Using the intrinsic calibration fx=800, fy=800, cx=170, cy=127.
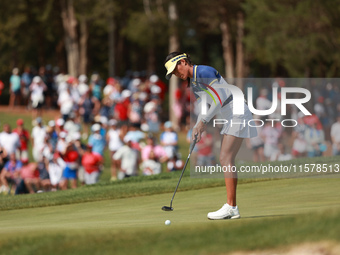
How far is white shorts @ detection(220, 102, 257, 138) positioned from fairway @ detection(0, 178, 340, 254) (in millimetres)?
906

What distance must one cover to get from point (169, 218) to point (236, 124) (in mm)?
1342

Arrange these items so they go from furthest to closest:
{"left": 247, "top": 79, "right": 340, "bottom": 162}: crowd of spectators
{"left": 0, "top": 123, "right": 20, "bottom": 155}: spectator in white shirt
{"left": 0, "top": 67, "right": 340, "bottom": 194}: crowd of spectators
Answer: {"left": 0, "top": 123, "right": 20, "bottom": 155}: spectator in white shirt → {"left": 247, "top": 79, "right": 340, "bottom": 162}: crowd of spectators → {"left": 0, "top": 67, "right": 340, "bottom": 194}: crowd of spectators

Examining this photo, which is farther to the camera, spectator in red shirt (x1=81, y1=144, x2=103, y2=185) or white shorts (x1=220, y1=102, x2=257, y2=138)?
spectator in red shirt (x1=81, y1=144, x2=103, y2=185)

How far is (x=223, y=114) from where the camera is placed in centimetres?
866

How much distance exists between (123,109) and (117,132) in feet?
17.2

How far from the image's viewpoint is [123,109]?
2791 cm

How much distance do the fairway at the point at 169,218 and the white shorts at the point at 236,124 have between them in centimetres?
91

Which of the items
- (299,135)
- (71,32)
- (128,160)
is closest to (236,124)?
(299,135)

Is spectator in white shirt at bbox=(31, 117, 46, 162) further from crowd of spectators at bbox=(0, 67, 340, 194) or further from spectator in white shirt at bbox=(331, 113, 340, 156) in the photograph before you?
spectator in white shirt at bbox=(331, 113, 340, 156)

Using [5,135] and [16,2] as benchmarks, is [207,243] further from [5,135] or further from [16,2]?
[16,2]

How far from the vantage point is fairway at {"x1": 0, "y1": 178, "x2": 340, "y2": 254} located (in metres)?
6.69

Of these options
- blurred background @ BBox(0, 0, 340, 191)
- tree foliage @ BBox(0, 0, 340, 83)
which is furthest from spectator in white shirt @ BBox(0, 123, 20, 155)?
tree foliage @ BBox(0, 0, 340, 83)

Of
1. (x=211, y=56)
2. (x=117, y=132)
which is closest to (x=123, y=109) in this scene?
(x=117, y=132)

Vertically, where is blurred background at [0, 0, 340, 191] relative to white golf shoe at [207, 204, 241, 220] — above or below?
above
